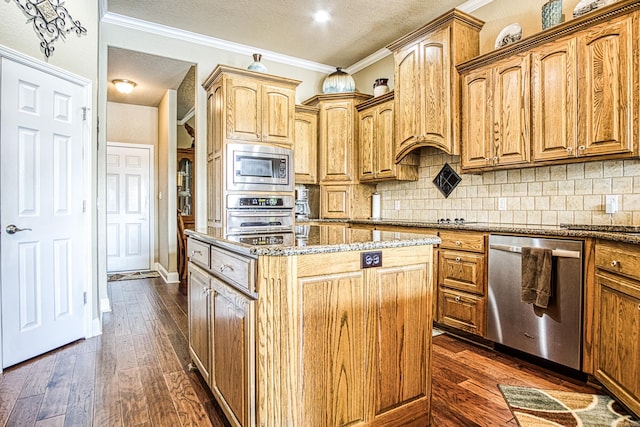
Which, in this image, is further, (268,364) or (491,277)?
(491,277)

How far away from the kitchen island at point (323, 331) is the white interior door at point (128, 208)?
5082 mm

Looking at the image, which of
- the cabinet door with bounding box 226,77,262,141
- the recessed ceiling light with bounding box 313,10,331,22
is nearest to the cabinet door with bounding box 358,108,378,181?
the recessed ceiling light with bounding box 313,10,331,22

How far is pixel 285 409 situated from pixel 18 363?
2293 mm

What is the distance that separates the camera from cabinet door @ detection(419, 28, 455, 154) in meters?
3.29

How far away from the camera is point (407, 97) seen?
367 cm

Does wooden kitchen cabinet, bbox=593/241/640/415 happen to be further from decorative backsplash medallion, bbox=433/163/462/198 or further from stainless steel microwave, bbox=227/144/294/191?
stainless steel microwave, bbox=227/144/294/191

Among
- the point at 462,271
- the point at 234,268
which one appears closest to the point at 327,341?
the point at 234,268

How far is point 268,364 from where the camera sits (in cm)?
135

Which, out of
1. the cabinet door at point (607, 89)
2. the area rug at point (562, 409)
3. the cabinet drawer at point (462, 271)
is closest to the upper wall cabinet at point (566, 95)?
the cabinet door at point (607, 89)

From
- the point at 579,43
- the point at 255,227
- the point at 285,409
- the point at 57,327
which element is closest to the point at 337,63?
the point at 255,227

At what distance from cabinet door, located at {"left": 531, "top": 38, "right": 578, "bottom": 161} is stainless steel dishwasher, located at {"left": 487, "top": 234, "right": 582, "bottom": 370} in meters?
0.70

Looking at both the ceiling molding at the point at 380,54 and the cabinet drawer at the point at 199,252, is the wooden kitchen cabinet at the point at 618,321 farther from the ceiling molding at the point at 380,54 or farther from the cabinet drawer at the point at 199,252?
the ceiling molding at the point at 380,54

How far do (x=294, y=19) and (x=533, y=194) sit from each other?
2.95m

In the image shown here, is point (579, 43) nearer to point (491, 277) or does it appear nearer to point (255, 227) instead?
point (491, 277)
